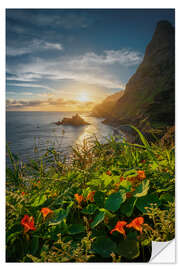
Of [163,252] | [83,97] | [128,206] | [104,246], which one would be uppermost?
[83,97]

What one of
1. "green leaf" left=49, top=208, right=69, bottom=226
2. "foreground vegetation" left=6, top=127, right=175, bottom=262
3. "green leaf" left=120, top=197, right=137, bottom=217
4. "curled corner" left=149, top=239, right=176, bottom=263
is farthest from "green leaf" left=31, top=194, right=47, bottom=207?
"curled corner" left=149, top=239, right=176, bottom=263

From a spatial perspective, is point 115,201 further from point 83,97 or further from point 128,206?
point 83,97

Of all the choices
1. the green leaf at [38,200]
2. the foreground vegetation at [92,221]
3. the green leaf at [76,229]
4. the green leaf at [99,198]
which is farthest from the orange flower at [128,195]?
the green leaf at [38,200]

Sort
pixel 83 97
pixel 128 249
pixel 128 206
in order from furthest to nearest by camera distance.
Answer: pixel 83 97 < pixel 128 206 < pixel 128 249

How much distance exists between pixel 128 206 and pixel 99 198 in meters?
0.13

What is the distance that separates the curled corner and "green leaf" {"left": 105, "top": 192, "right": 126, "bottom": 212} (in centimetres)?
19

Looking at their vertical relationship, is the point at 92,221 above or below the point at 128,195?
below

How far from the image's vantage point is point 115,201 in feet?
2.25

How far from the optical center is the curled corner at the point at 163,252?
69 centimetres

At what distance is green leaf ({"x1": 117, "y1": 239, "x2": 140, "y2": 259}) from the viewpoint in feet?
1.93

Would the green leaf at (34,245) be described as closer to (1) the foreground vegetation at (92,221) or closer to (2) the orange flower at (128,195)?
(1) the foreground vegetation at (92,221)

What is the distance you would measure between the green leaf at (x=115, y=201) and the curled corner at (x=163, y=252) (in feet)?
0.63

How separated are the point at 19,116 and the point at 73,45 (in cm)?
107

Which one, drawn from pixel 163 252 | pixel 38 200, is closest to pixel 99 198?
pixel 38 200
